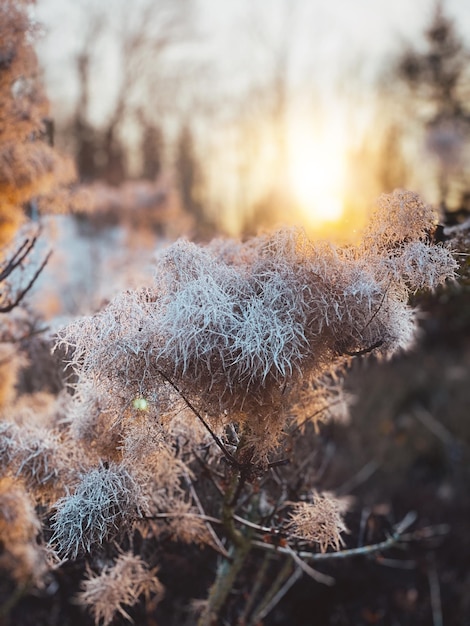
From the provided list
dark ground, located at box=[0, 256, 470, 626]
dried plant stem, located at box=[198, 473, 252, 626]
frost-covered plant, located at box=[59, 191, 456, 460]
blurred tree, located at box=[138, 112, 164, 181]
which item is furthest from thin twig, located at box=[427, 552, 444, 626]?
blurred tree, located at box=[138, 112, 164, 181]

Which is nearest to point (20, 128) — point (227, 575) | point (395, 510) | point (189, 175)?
point (227, 575)

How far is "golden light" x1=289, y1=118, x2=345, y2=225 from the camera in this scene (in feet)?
46.1

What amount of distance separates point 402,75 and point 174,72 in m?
9.65

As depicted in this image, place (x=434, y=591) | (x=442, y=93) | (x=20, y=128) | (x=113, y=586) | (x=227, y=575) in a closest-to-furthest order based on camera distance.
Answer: (x=113, y=586)
(x=227, y=575)
(x=20, y=128)
(x=434, y=591)
(x=442, y=93)

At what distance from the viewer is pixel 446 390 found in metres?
16.0

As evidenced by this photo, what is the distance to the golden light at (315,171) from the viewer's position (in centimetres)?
1405

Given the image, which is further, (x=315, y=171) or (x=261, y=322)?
(x=315, y=171)

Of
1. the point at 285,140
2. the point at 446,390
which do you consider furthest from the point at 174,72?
the point at 446,390

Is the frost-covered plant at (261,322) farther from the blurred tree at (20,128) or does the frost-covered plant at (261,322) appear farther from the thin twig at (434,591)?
the thin twig at (434,591)

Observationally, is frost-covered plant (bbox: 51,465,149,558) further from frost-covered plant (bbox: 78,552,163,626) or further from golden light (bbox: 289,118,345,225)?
golden light (bbox: 289,118,345,225)

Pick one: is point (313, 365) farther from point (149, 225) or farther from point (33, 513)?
point (149, 225)

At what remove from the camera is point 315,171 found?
58.2ft

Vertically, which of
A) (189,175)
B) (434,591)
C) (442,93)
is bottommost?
(434,591)

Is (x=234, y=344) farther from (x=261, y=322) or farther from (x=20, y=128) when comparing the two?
(x=20, y=128)
